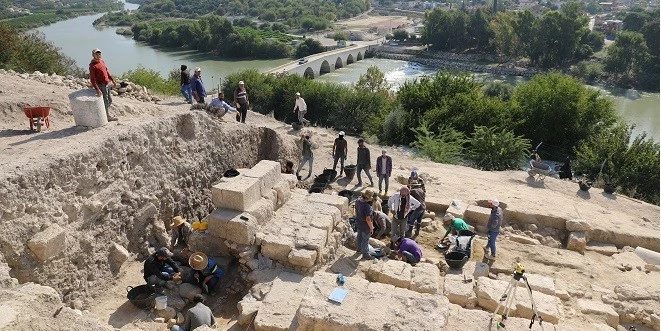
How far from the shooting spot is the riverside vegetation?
1575 cm

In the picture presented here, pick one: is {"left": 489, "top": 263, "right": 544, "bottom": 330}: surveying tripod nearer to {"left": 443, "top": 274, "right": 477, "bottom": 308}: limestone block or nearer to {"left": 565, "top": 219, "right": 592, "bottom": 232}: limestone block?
{"left": 443, "top": 274, "right": 477, "bottom": 308}: limestone block

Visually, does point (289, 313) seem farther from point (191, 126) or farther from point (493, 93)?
point (493, 93)

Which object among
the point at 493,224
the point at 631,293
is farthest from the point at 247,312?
the point at 631,293

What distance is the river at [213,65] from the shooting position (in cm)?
4115

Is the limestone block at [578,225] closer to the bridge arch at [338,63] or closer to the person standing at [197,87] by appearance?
the person standing at [197,87]

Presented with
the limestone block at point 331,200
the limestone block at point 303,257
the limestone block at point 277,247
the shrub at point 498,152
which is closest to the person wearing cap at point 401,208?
the limestone block at point 331,200

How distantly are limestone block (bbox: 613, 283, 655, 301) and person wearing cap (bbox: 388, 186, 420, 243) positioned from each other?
11.1ft

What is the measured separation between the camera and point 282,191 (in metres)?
8.74

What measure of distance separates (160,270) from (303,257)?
2.05 m

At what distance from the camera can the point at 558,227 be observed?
10.1m

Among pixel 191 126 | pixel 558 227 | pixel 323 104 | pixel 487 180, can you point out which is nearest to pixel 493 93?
pixel 323 104

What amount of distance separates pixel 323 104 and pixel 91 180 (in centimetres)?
2022

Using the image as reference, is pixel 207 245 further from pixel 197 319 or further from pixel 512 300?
pixel 512 300

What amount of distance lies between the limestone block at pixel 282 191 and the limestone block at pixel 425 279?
8.41ft
